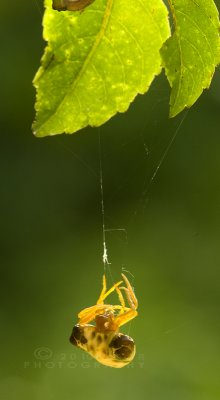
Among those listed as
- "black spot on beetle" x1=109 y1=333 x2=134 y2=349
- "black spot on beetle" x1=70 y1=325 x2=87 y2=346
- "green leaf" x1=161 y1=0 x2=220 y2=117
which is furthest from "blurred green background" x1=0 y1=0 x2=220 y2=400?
"green leaf" x1=161 y1=0 x2=220 y2=117

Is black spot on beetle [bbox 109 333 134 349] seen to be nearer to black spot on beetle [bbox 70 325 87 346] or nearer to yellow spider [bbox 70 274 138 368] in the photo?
yellow spider [bbox 70 274 138 368]

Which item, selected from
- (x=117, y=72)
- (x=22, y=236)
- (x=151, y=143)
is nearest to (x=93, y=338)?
(x=117, y=72)

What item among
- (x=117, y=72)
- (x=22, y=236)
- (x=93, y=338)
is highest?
(x=117, y=72)

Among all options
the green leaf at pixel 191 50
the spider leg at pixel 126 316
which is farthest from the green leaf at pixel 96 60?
the spider leg at pixel 126 316

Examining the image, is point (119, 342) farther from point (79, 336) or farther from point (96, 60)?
point (96, 60)

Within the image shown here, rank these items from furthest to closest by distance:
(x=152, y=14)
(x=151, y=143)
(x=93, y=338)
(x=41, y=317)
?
(x=41, y=317), (x=151, y=143), (x=93, y=338), (x=152, y=14)

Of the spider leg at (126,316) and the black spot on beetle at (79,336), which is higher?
the spider leg at (126,316)

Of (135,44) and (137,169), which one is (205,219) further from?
(135,44)

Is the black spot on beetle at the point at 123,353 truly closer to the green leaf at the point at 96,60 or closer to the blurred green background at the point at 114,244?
the green leaf at the point at 96,60
